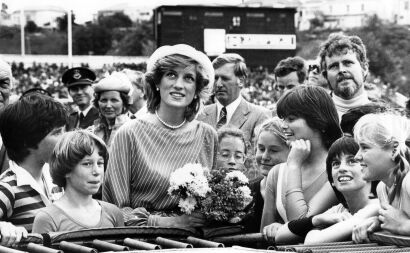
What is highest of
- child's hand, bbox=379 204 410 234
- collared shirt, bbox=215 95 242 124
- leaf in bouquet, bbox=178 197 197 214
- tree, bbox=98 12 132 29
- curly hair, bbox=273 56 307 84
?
tree, bbox=98 12 132 29

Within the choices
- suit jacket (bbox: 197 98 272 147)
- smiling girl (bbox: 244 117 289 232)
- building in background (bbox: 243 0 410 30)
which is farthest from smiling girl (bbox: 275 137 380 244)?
building in background (bbox: 243 0 410 30)

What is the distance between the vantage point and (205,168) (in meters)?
6.54

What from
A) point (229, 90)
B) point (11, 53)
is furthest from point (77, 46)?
point (229, 90)

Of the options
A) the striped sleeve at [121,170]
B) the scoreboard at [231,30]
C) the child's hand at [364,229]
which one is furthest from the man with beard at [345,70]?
the scoreboard at [231,30]

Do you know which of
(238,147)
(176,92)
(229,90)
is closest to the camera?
(176,92)

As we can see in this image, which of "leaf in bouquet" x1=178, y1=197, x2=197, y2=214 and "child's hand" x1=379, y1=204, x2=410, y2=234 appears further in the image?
A: "leaf in bouquet" x1=178, y1=197, x2=197, y2=214

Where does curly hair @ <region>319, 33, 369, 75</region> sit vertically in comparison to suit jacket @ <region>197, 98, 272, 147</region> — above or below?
above

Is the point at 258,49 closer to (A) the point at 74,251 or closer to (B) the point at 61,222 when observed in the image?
(B) the point at 61,222

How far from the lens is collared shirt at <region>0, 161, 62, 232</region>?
250 inches

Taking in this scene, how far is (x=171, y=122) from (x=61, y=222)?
1.31 m

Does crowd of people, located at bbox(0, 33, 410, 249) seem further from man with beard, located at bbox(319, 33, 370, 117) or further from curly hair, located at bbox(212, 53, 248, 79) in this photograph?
curly hair, located at bbox(212, 53, 248, 79)

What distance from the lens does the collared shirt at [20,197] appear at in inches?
250

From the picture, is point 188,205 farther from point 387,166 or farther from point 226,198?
point 387,166

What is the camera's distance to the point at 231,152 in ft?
26.7
